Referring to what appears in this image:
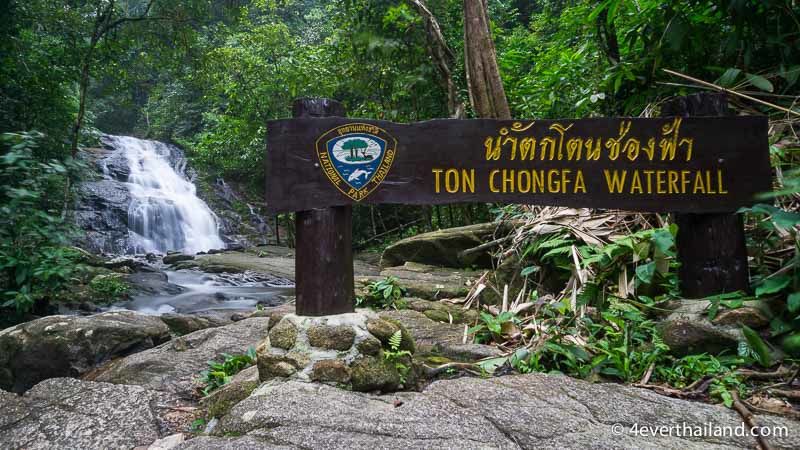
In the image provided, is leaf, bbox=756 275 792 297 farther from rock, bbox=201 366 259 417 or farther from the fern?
rock, bbox=201 366 259 417

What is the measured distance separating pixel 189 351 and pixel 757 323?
389 centimetres

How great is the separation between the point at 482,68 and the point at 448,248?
9.86 ft

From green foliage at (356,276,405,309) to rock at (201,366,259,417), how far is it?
193cm

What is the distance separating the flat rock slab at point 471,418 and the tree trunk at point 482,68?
221 inches

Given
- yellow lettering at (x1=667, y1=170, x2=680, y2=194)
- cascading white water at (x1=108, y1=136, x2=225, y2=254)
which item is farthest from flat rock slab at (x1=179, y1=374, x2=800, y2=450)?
cascading white water at (x1=108, y1=136, x2=225, y2=254)

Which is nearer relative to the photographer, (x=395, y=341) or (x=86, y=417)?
(x=86, y=417)

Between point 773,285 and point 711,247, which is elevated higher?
point 711,247

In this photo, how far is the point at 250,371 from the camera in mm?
2996

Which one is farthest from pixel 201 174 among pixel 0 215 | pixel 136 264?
pixel 0 215

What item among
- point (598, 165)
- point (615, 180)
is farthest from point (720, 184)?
point (598, 165)

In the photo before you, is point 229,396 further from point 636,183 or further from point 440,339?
point 636,183

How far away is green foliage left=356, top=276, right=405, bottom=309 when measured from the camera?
4621 millimetres

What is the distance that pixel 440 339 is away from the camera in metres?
3.61

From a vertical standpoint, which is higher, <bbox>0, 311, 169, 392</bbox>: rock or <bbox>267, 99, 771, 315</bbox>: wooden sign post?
<bbox>267, 99, 771, 315</bbox>: wooden sign post
